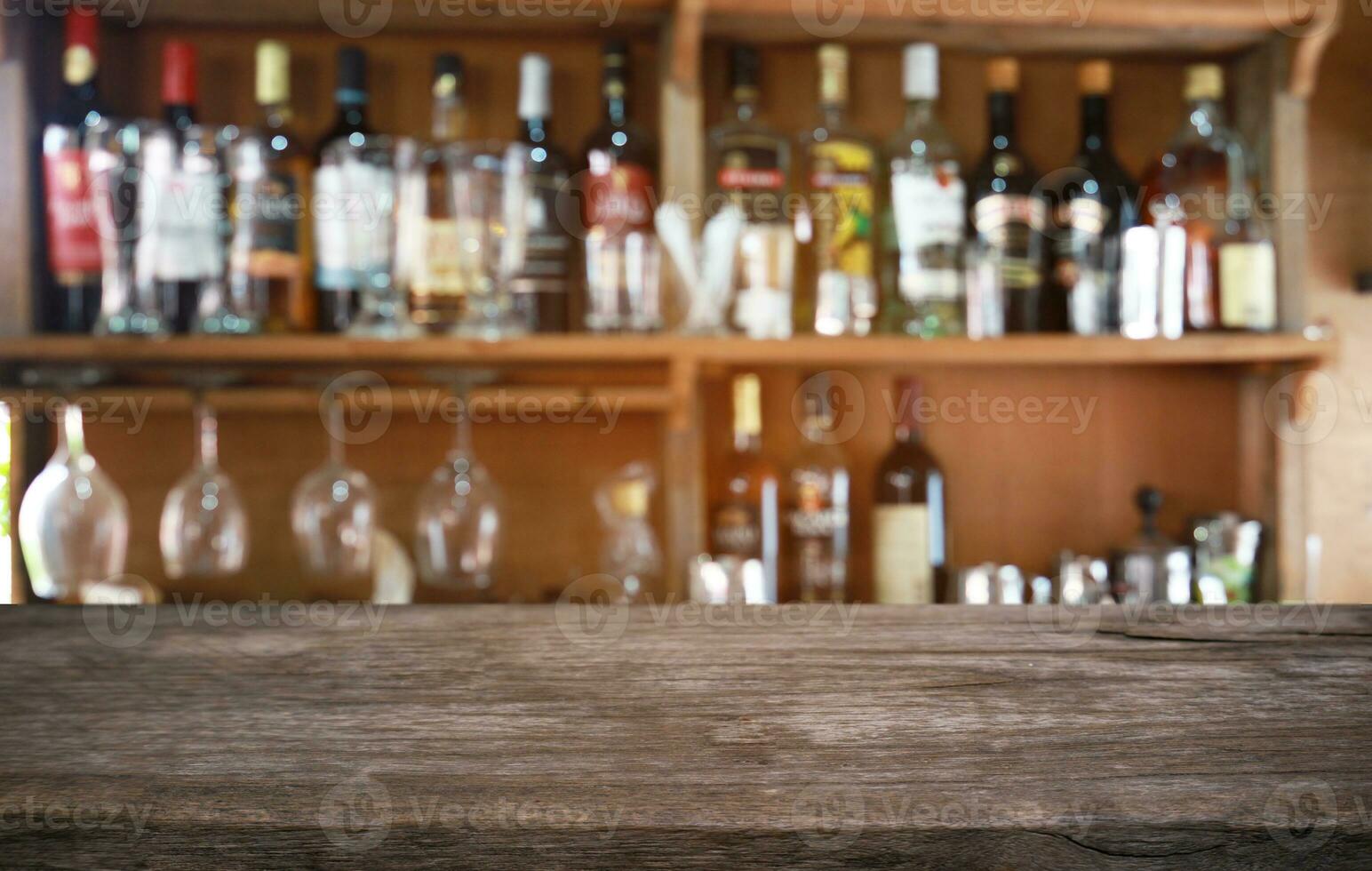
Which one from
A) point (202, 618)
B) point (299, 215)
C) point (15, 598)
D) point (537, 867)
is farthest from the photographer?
point (15, 598)

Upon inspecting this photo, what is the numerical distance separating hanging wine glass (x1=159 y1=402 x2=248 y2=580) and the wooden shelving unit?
0.34 ft

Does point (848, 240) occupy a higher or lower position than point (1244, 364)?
higher

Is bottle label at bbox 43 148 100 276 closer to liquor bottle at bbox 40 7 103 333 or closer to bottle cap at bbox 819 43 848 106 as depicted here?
liquor bottle at bbox 40 7 103 333

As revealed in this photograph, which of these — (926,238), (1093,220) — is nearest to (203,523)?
(926,238)

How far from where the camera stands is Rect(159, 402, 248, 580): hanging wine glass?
1213 millimetres

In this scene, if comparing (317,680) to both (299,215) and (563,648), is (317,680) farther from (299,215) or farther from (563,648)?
(299,215)

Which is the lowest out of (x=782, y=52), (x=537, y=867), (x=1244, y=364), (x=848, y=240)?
(x=537, y=867)

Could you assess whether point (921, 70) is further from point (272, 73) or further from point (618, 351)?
point (272, 73)

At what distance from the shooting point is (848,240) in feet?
4.27

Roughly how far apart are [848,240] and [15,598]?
3.41 ft

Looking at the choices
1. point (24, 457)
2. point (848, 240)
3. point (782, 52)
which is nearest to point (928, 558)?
point (848, 240)

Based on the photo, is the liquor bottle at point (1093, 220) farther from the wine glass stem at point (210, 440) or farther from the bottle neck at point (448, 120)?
the wine glass stem at point (210, 440)

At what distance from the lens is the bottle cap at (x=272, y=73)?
4.11 ft

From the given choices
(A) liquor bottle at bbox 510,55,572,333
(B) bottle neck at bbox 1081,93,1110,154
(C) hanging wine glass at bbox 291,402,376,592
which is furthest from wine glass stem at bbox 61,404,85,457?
(B) bottle neck at bbox 1081,93,1110,154
